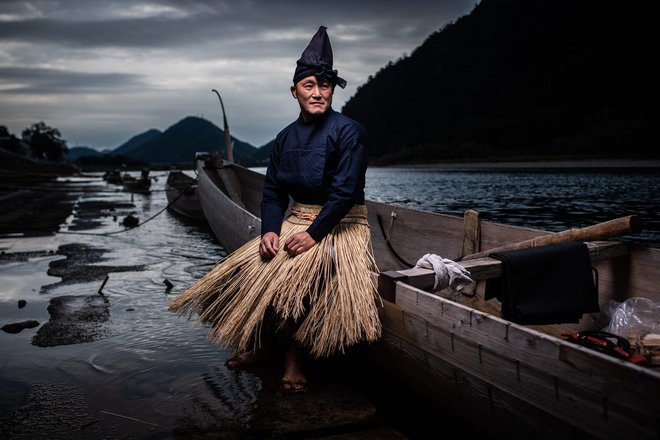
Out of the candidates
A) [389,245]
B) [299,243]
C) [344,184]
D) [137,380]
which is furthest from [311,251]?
[389,245]

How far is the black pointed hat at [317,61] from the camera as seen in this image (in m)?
3.18

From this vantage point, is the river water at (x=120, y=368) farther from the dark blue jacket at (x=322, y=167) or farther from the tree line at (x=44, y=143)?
the tree line at (x=44, y=143)

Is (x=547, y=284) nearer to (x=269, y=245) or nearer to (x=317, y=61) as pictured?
(x=269, y=245)

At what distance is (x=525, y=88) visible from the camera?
406ft

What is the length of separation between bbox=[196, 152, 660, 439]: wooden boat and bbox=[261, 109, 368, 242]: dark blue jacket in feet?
1.82

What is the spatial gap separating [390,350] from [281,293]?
870mm

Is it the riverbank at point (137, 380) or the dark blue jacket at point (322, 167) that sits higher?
the dark blue jacket at point (322, 167)

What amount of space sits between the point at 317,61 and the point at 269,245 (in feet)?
4.23

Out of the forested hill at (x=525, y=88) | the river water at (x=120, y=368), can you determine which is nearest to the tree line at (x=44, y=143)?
the forested hill at (x=525, y=88)

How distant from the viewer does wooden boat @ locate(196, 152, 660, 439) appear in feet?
5.87

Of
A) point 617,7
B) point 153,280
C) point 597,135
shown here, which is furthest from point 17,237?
point 617,7

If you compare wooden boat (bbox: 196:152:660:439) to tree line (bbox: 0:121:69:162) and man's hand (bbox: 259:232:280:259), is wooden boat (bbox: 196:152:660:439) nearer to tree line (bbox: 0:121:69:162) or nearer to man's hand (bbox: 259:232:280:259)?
man's hand (bbox: 259:232:280:259)

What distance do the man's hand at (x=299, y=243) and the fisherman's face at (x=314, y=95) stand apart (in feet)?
2.80

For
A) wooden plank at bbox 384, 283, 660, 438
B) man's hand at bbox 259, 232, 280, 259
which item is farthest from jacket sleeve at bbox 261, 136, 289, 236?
wooden plank at bbox 384, 283, 660, 438
